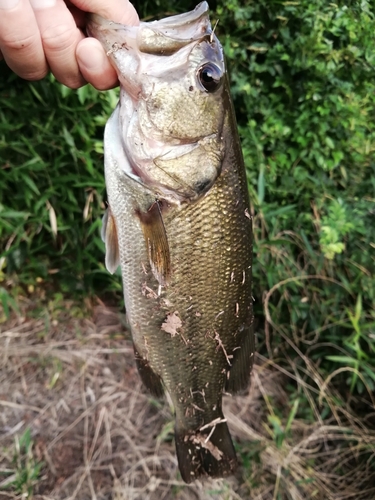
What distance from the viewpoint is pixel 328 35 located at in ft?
8.15

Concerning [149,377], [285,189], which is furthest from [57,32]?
[285,189]

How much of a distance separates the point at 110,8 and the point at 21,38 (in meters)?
0.23

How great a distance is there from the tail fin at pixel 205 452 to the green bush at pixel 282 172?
910mm

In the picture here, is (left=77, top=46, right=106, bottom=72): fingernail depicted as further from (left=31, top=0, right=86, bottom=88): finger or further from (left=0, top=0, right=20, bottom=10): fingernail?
(left=0, top=0, right=20, bottom=10): fingernail

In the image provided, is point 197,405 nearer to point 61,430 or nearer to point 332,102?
point 61,430

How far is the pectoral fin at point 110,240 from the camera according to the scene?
1.24m

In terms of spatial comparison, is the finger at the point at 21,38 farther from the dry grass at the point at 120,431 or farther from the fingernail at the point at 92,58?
the dry grass at the point at 120,431

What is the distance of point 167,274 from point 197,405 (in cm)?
55

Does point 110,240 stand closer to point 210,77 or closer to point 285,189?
point 210,77

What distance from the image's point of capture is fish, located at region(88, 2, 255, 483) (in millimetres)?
1063

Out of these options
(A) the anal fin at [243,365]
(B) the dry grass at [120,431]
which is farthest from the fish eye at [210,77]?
(B) the dry grass at [120,431]

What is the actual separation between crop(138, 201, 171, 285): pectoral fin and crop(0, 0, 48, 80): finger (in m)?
0.46

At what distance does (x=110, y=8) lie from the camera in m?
1.06

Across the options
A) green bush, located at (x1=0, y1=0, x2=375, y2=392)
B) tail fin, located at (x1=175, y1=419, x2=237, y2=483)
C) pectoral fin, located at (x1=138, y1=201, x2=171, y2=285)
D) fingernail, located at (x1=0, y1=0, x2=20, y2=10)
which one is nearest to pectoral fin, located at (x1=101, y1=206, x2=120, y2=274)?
pectoral fin, located at (x1=138, y1=201, x2=171, y2=285)
